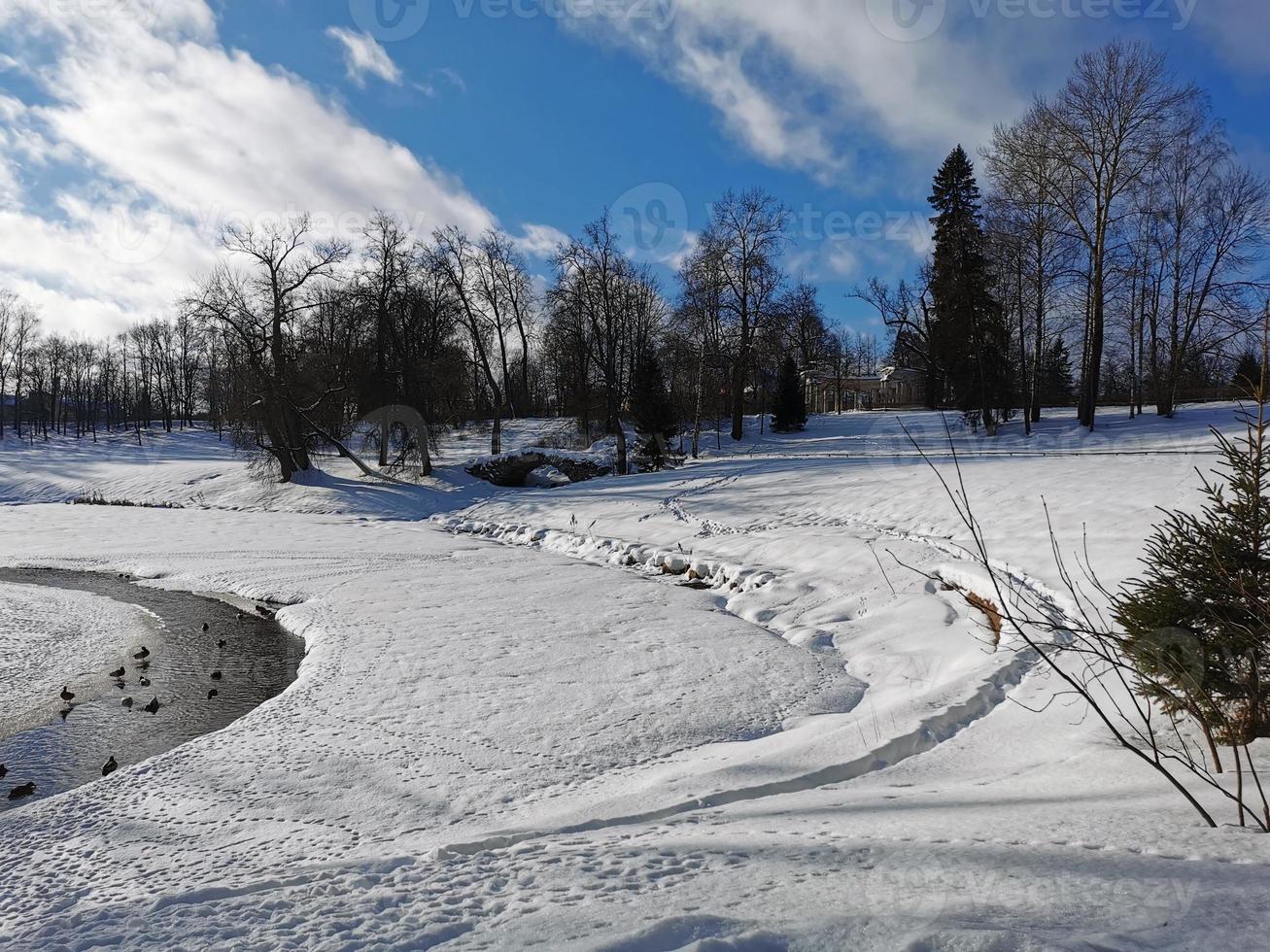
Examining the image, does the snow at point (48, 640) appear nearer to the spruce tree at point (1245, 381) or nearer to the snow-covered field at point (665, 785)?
the snow-covered field at point (665, 785)

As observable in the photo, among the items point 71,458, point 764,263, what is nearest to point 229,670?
point 764,263

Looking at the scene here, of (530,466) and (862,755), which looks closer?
(862,755)

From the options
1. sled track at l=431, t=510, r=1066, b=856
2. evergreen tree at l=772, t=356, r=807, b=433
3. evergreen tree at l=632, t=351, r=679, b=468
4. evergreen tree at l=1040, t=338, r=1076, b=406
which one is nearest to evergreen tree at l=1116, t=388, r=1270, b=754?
sled track at l=431, t=510, r=1066, b=856

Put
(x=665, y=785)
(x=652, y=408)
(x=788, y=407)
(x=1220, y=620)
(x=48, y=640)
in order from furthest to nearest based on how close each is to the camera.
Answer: (x=788, y=407)
(x=652, y=408)
(x=48, y=640)
(x=665, y=785)
(x=1220, y=620)

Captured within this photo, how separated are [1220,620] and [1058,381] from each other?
5417 cm

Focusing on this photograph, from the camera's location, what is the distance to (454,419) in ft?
98.1

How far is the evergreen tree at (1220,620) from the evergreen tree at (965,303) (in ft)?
99.0

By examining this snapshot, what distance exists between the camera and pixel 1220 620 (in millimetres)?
3594

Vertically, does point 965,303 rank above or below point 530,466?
above

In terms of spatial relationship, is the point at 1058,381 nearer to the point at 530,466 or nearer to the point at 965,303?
the point at 965,303

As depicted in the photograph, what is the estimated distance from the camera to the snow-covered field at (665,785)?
2.42 metres

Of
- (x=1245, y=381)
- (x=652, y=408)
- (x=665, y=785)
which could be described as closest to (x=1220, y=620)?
(x=1245, y=381)

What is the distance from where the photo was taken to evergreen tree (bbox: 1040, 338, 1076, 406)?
45031mm

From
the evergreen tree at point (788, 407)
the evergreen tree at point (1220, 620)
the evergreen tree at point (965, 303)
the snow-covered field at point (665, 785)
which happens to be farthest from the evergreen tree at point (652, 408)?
the evergreen tree at point (1220, 620)
